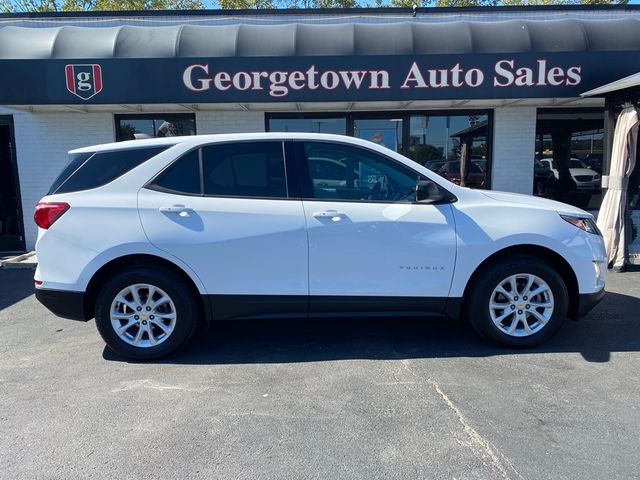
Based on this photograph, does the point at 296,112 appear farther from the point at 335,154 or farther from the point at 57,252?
the point at 57,252

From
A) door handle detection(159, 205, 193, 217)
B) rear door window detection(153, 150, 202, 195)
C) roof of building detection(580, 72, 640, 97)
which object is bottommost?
door handle detection(159, 205, 193, 217)

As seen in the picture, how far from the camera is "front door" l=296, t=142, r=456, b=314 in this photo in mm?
3896

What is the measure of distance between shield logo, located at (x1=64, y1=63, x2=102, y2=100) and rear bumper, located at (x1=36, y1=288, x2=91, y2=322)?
14.1ft

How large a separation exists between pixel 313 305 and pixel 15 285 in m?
5.15

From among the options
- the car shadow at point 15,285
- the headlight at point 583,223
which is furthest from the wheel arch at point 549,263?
the car shadow at point 15,285

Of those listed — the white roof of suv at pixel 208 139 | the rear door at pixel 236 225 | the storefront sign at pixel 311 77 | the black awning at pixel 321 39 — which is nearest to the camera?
the rear door at pixel 236 225

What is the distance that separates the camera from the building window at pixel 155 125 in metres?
8.85

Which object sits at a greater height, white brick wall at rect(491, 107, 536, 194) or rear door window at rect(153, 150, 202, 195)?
white brick wall at rect(491, 107, 536, 194)

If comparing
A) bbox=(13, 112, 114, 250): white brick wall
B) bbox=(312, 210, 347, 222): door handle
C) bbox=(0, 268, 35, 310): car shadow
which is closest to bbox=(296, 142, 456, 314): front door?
bbox=(312, 210, 347, 222): door handle

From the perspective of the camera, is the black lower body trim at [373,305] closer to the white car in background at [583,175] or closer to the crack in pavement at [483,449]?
the crack in pavement at [483,449]

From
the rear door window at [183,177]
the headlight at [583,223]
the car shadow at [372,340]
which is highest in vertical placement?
the rear door window at [183,177]

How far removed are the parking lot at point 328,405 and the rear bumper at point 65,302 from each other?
0.47 meters

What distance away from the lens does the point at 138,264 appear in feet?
13.0

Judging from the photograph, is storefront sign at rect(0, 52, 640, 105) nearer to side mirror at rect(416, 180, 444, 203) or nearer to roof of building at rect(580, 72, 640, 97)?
roof of building at rect(580, 72, 640, 97)
